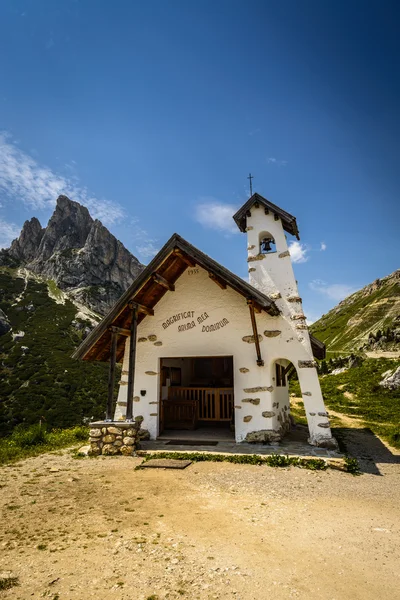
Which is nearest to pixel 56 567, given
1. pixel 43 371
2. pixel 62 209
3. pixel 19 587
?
pixel 19 587

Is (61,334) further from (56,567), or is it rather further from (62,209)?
(62,209)

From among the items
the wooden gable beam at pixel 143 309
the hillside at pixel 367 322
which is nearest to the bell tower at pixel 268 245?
the wooden gable beam at pixel 143 309

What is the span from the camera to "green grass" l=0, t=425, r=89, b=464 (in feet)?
32.1

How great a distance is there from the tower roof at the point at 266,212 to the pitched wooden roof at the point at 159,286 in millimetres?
3187

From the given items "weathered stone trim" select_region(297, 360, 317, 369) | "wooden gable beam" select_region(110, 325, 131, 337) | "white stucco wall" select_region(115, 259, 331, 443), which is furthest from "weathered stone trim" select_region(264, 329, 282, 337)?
"wooden gable beam" select_region(110, 325, 131, 337)

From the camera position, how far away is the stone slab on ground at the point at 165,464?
8336mm

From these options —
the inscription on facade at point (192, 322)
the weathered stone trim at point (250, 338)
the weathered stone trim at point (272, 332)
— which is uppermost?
the inscription on facade at point (192, 322)

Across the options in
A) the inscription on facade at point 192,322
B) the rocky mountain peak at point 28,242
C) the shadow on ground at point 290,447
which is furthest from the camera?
the rocky mountain peak at point 28,242

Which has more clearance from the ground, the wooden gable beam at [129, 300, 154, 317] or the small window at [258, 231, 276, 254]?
the small window at [258, 231, 276, 254]

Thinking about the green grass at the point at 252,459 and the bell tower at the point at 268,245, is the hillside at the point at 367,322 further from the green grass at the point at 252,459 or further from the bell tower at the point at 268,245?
the green grass at the point at 252,459

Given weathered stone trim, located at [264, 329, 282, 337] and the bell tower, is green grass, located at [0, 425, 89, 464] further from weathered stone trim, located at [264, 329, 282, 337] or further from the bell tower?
the bell tower

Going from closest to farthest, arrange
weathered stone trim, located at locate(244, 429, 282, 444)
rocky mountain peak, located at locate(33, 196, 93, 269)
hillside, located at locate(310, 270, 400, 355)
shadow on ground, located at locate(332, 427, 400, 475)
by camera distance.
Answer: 1. shadow on ground, located at locate(332, 427, 400, 475)
2. weathered stone trim, located at locate(244, 429, 282, 444)
3. hillside, located at locate(310, 270, 400, 355)
4. rocky mountain peak, located at locate(33, 196, 93, 269)

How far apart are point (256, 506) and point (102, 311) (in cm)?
9901

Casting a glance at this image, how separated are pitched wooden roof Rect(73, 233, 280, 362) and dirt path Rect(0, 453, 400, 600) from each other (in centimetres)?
474
